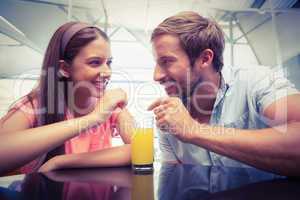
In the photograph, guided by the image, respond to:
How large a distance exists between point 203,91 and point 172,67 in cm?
17

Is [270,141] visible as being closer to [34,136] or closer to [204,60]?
[204,60]

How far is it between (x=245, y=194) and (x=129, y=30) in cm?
85

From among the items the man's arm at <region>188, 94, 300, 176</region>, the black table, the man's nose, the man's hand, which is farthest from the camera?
the man's nose

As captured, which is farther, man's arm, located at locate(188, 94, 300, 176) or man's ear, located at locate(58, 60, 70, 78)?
man's ear, located at locate(58, 60, 70, 78)

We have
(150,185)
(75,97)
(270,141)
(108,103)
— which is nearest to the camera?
(150,185)

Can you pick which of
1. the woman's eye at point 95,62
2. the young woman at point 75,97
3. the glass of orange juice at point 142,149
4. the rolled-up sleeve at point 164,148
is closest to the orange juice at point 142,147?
the glass of orange juice at point 142,149

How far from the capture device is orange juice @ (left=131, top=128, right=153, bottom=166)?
93cm

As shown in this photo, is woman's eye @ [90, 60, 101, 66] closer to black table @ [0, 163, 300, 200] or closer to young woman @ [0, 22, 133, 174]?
young woman @ [0, 22, 133, 174]

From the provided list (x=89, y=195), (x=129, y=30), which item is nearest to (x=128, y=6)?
(x=129, y=30)

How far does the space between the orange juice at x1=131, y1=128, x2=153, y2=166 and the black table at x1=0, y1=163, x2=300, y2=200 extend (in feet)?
0.15

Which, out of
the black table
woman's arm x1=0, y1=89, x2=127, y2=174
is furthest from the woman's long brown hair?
the black table

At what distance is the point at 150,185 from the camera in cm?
70

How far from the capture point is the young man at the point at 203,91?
3.34ft

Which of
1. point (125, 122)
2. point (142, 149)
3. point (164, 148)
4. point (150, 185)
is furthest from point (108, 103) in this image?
point (150, 185)
